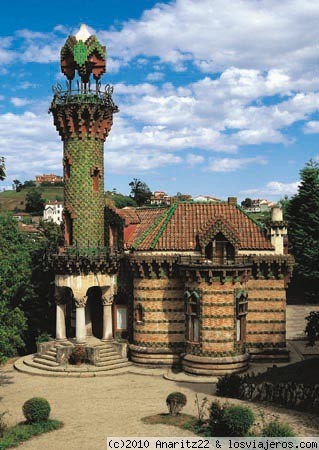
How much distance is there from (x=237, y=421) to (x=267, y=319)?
14091 mm

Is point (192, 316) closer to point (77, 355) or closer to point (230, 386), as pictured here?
point (230, 386)

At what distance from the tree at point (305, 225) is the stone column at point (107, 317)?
1162 inches

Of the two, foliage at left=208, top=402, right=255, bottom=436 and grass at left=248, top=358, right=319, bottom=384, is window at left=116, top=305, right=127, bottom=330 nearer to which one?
grass at left=248, top=358, right=319, bottom=384

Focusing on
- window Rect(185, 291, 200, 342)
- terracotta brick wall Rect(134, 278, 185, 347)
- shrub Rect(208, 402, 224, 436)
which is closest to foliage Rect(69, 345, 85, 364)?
terracotta brick wall Rect(134, 278, 185, 347)

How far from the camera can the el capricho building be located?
32.4 meters

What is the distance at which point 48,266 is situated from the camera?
40469mm

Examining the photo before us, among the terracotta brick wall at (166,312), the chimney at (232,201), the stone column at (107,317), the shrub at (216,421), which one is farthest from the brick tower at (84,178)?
the shrub at (216,421)

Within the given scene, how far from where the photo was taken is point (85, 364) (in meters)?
34.1

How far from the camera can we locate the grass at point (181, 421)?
883 inches

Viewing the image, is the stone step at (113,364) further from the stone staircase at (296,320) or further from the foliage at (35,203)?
the foliage at (35,203)

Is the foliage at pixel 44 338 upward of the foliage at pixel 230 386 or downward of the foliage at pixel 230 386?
upward

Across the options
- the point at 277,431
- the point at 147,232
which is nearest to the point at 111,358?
the point at 147,232

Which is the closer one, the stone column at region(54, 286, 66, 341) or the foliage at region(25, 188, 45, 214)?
the stone column at region(54, 286, 66, 341)

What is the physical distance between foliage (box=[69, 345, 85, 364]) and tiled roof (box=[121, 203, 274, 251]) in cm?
694
